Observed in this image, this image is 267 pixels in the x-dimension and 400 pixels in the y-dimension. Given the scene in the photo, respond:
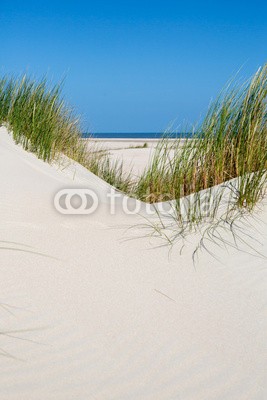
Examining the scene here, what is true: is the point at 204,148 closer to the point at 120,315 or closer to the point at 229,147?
the point at 229,147

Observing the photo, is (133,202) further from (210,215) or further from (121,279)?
(121,279)

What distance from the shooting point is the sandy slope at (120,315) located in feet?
4.70

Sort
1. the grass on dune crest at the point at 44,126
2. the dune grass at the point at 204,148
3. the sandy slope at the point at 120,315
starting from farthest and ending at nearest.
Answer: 1. the grass on dune crest at the point at 44,126
2. the dune grass at the point at 204,148
3. the sandy slope at the point at 120,315

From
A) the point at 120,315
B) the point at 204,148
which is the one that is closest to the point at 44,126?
the point at 204,148

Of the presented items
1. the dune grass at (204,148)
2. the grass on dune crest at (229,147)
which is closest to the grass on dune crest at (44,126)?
the dune grass at (204,148)

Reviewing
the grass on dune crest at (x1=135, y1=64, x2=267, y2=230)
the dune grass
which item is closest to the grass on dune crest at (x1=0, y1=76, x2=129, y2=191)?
the dune grass

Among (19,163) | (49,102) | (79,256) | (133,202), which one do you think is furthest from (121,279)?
(49,102)

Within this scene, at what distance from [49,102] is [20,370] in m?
3.46

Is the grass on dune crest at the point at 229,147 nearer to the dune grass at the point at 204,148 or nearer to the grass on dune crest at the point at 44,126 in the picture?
the dune grass at the point at 204,148

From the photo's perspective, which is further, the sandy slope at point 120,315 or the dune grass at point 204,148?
the dune grass at point 204,148

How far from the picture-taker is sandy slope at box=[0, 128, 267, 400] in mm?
1432

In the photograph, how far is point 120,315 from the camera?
1.72 m

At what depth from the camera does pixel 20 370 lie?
1429 mm

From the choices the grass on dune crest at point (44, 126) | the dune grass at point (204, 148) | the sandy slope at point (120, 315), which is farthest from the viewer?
the grass on dune crest at point (44, 126)
